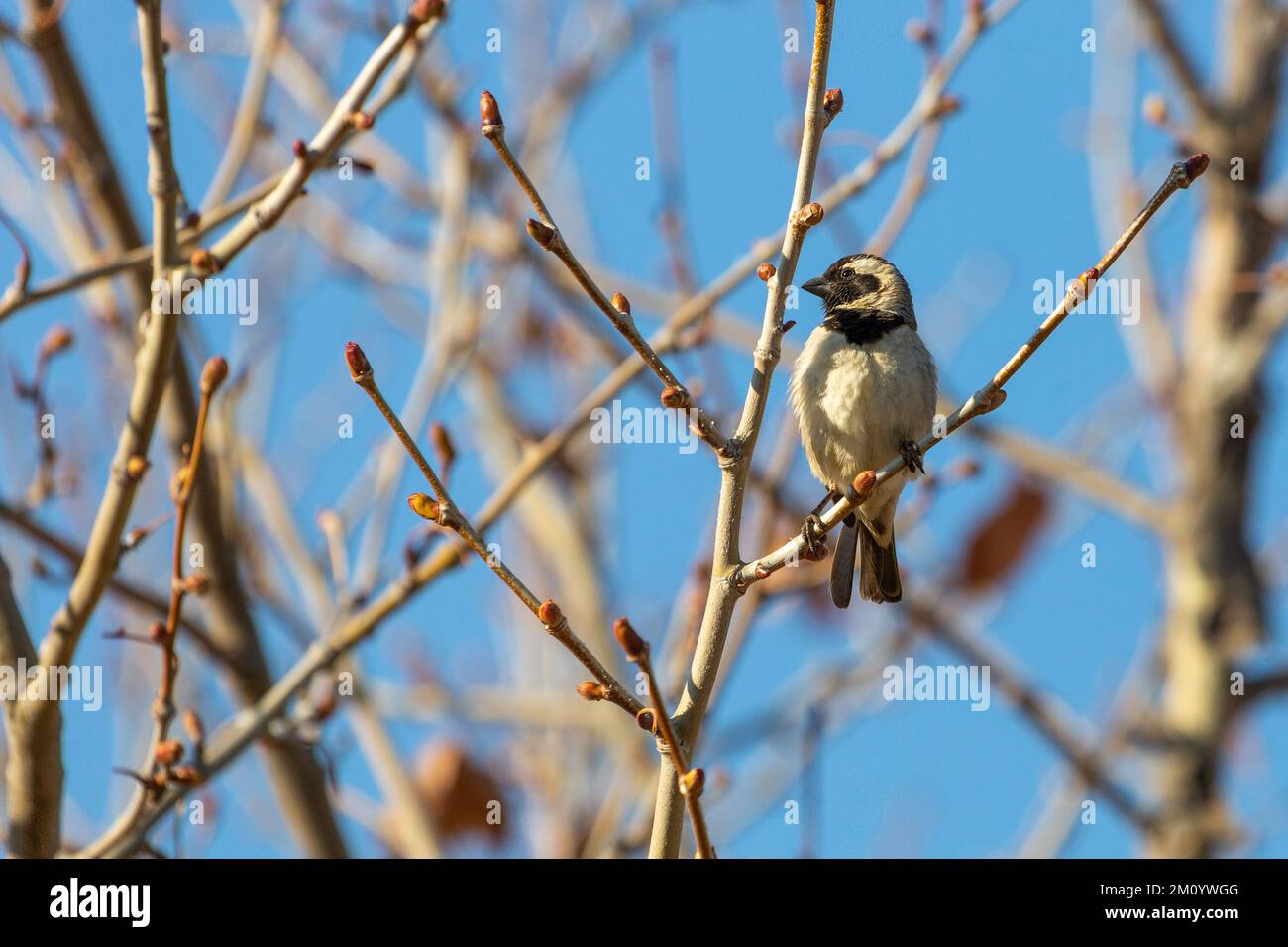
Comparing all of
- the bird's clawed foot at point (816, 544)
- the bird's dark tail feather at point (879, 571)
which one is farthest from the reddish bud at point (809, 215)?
the bird's dark tail feather at point (879, 571)

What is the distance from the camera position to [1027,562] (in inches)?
293

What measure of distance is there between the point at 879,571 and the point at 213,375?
10.1 ft

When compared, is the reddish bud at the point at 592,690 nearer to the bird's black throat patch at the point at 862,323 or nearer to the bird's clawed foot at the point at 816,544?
the bird's clawed foot at the point at 816,544

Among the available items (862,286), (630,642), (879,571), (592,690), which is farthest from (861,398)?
(630,642)

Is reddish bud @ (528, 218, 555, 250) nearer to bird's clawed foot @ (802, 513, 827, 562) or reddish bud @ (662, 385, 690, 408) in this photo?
reddish bud @ (662, 385, 690, 408)

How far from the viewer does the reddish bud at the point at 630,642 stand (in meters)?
2.28

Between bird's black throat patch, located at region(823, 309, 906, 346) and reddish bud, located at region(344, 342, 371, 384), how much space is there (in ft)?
8.59

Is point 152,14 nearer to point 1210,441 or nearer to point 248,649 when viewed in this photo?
point 248,649

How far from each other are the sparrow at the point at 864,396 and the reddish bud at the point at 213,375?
2.12 m

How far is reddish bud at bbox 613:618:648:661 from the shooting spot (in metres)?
2.28

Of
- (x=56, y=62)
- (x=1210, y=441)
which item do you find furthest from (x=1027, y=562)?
(x=56, y=62)

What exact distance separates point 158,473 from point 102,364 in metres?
0.66

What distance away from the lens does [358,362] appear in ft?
8.93

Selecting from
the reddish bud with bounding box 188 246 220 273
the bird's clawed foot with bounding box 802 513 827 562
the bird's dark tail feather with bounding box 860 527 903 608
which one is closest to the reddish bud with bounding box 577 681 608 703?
the bird's clawed foot with bounding box 802 513 827 562
